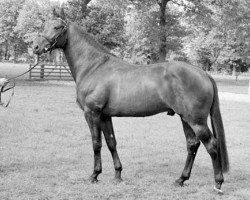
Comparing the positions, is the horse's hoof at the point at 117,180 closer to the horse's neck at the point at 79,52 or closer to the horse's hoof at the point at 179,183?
the horse's hoof at the point at 179,183

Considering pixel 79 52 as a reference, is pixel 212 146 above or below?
below

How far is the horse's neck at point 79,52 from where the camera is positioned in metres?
6.55

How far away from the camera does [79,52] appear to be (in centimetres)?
658

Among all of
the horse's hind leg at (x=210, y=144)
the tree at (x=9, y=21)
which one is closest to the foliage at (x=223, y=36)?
the horse's hind leg at (x=210, y=144)

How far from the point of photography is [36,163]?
759cm

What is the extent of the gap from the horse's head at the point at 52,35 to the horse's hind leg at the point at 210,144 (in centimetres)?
253

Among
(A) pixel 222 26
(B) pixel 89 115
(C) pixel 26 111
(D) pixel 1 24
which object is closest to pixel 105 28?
(A) pixel 222 26

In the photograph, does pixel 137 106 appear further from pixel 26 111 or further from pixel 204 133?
pixel 26 111

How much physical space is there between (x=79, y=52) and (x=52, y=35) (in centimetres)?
52

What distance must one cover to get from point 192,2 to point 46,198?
3441 centimetres

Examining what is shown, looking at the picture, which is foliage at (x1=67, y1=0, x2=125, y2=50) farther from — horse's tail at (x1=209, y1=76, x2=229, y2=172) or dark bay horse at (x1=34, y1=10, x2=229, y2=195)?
horse's tail at (x1=209, y1=76, x2=229, y2=172)

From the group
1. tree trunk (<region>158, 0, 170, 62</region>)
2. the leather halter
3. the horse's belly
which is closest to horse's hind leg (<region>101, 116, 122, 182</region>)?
the horse's belly

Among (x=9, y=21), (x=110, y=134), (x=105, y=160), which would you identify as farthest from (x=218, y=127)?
(x=9, y=21)

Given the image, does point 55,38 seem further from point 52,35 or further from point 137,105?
point 137,105
